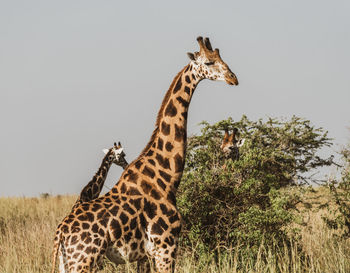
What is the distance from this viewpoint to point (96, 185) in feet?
29.7

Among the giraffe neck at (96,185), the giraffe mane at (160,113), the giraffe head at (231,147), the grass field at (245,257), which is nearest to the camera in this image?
the giraffe mane at (160,113)

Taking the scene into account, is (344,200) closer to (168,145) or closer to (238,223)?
(238,223)

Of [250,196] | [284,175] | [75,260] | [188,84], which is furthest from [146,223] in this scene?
[284,175]

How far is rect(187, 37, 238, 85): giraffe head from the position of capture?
6.60 m

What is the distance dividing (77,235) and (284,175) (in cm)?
849

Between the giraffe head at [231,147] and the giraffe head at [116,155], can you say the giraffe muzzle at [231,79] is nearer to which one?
the giraffe head at [231,147]

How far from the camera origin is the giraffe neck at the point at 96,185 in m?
8.63

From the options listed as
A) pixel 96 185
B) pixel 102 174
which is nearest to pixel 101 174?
pixel 102 174

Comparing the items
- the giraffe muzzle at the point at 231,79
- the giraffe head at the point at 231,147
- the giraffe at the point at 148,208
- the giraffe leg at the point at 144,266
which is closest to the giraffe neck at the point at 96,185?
the giraffe head at the point at 231,147

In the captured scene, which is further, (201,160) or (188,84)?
(201,160)

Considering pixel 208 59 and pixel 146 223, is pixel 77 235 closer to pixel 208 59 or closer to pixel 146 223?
pixel 146 223

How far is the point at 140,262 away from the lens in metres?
6.15

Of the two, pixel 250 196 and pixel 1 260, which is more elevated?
pixel 250 196

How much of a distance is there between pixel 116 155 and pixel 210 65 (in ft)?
14.2
